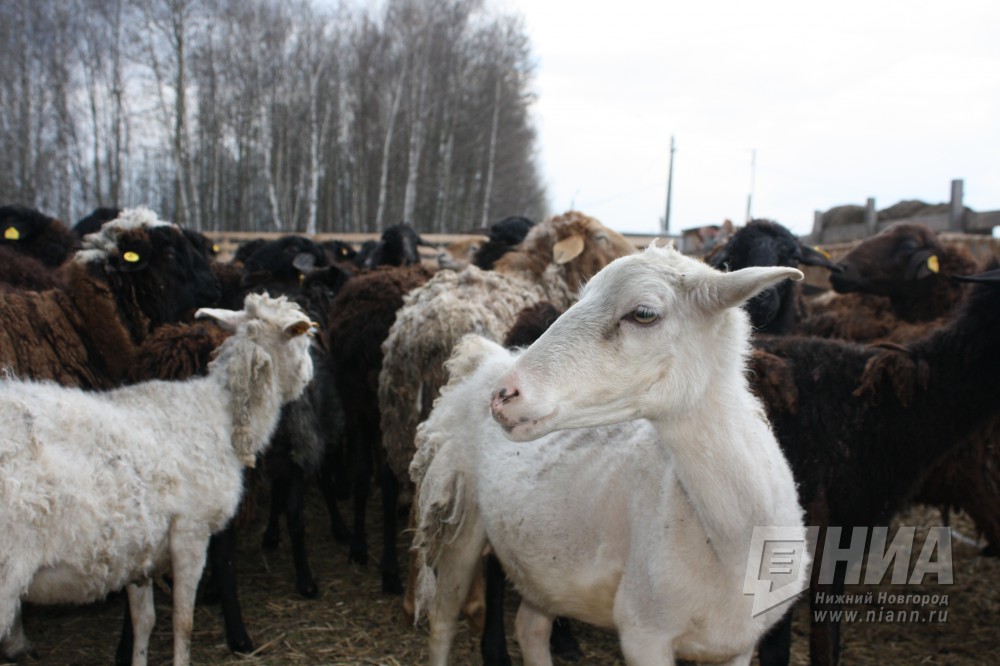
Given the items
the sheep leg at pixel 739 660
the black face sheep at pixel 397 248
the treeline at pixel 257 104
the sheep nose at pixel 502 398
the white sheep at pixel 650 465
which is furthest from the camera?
A: the treeline at pixel 257 104

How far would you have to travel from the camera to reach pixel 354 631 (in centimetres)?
476

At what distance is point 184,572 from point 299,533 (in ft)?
5.65

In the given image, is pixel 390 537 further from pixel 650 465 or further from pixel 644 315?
pixel 644 315

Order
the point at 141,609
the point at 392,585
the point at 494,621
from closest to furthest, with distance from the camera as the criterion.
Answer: the point at 141,609 < the point at 494,621 < the point at 392,585

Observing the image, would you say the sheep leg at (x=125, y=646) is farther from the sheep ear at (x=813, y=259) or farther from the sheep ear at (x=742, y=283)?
the sheep ear at (x=813, y=259)

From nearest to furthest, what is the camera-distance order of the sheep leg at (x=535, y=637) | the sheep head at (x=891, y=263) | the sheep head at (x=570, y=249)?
the sheep leg at (x=535, y=637), the sheep head at (x=891, y=263), the sheep head at (x=570, y=249)

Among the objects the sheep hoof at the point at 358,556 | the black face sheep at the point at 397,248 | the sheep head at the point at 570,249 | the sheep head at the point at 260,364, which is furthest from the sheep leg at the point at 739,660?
the black face sheep at the point at 397,248

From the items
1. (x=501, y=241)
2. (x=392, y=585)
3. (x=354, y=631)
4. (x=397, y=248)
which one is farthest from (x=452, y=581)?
(x=397, y=248)

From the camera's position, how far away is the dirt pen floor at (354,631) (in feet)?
14.4

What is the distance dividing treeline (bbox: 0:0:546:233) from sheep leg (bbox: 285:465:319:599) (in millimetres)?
18157

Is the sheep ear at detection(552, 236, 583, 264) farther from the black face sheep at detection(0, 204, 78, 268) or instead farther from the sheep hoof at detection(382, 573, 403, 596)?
the black face sheep at detection(0, 204, 78, 268)

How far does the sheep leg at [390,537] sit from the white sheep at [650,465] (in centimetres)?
253

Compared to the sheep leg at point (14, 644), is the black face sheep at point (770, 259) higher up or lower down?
higher up

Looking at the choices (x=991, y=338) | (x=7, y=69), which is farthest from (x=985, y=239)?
(x=7, y=69)
